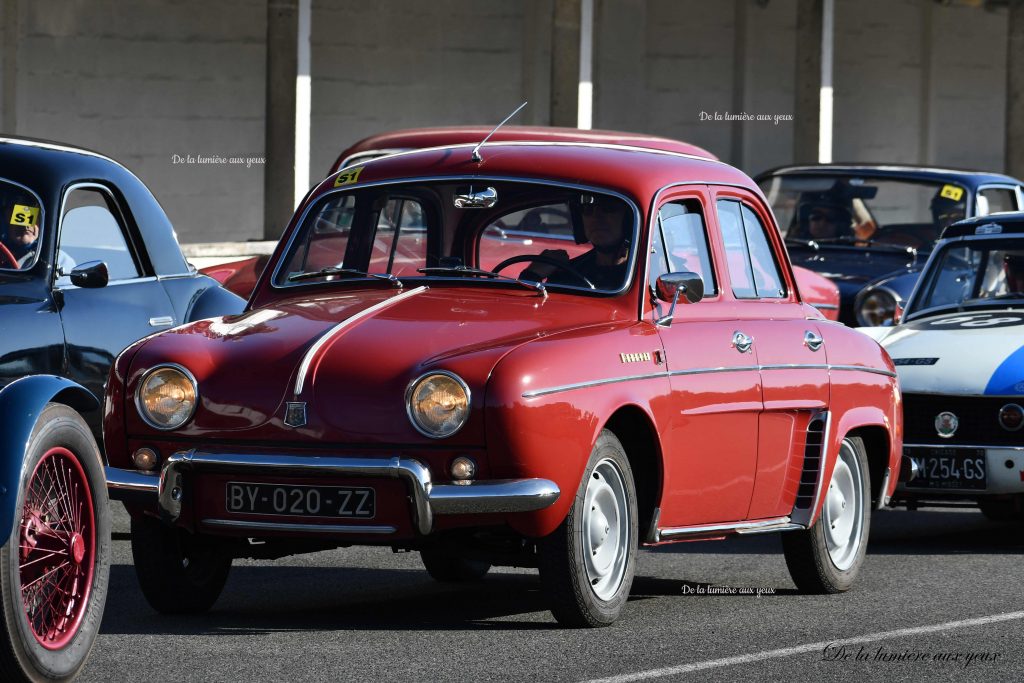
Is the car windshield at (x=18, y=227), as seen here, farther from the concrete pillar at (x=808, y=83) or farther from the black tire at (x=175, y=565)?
the concrete pillar at (x=808, y=83)

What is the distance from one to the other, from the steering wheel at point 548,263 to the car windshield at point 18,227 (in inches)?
85.5

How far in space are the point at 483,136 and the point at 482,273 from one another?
17.9 feet

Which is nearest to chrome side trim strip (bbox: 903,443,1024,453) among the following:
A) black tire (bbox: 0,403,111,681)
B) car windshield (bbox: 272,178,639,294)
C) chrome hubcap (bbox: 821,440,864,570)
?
chrome hubcap (bbox: 821,440,864,570)

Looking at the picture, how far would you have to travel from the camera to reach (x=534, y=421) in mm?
6848

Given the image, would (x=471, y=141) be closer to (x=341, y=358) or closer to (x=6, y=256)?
(x=6, y=256)

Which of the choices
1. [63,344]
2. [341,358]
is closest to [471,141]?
[63,344]

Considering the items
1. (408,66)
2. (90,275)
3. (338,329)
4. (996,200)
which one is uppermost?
(408,66)

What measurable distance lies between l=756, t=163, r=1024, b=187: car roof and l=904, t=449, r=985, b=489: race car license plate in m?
6.17

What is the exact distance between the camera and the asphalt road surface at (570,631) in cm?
651

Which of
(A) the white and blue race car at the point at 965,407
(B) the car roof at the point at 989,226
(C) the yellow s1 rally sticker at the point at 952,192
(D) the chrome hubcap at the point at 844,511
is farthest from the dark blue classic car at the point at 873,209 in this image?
(D) the chrome hubcap at the point at 844,511

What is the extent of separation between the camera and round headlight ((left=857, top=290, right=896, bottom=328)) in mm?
14695

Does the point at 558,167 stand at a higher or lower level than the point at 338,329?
higher

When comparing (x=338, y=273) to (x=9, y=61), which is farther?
(x=9, y=61)

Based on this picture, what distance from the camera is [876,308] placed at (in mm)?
14750
